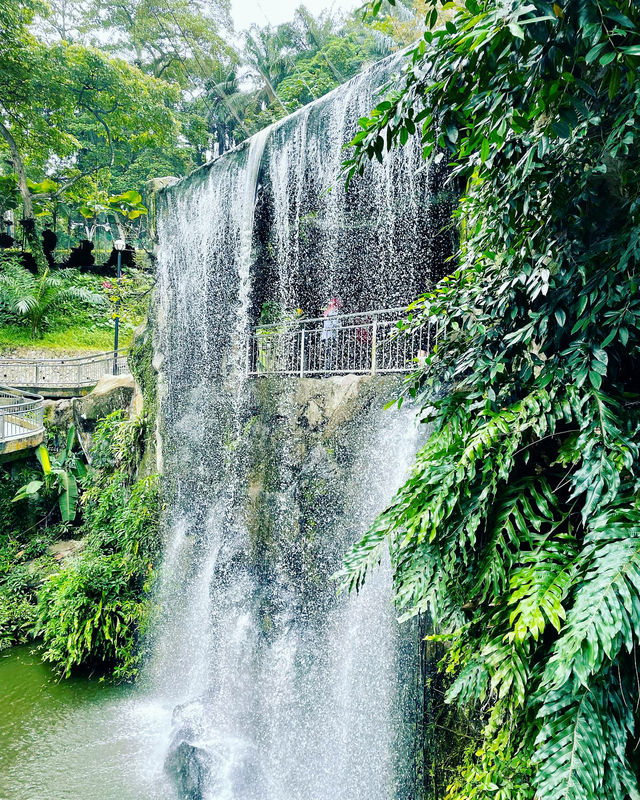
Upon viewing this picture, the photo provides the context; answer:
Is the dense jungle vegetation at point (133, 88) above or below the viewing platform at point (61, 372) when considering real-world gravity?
above

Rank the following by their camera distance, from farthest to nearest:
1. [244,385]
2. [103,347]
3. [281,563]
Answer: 1. [103,347]
2. [244,385]
3. [281,563]

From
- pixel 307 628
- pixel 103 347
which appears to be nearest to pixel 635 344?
pixel 307 628

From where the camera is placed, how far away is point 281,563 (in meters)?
7.23

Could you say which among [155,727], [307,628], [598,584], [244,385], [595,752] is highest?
[244,385]

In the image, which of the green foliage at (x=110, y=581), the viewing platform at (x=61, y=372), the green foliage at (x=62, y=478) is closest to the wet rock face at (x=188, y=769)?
the green foliage at (x=110, y=581)

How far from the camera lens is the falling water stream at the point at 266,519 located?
5.56m

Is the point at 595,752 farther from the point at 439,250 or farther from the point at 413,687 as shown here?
the point at 439,250

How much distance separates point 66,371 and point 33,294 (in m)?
4.18

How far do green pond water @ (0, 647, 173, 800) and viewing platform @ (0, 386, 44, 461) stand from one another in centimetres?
430

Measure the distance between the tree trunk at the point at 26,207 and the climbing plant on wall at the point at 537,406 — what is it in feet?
66.8

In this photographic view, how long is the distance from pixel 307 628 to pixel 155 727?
7.82 feet

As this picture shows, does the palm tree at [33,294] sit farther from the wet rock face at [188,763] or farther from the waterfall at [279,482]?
the wet rock face at [188,763]

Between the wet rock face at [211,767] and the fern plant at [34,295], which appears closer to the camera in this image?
the wet rock face at [211,767]

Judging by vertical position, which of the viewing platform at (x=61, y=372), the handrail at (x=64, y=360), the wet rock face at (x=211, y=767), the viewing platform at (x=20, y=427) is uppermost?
the handrail at (x=64, y=360)
